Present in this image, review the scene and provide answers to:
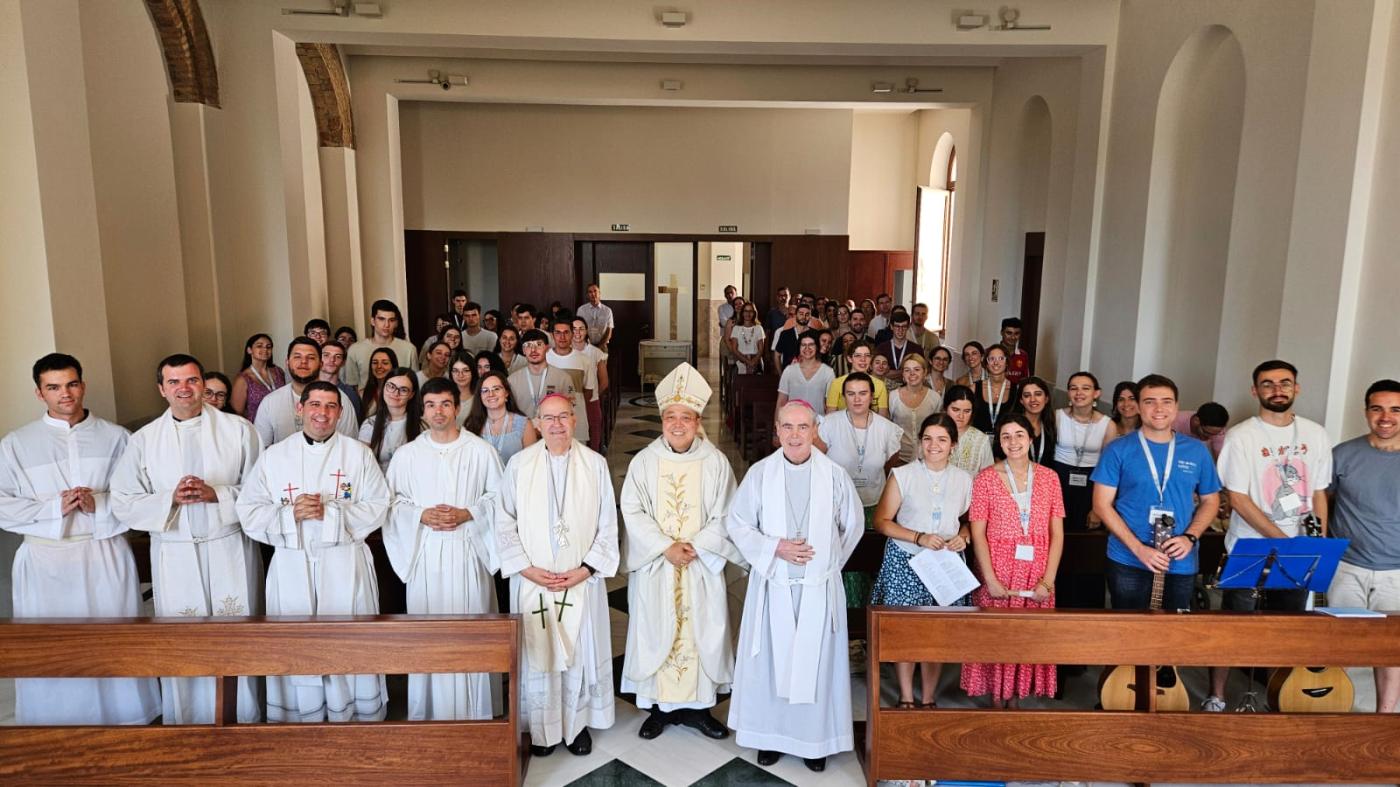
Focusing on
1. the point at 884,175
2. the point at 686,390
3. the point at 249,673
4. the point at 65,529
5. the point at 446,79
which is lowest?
the point at 249,673

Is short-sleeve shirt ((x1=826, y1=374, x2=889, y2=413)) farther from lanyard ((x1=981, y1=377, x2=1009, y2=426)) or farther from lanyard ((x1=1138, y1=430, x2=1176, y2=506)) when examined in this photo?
lanyard ((x1=1138, y1=430, x2=1176, y2=506))

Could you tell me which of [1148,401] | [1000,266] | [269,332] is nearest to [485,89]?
[269,332]

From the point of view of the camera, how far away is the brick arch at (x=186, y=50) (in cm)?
682

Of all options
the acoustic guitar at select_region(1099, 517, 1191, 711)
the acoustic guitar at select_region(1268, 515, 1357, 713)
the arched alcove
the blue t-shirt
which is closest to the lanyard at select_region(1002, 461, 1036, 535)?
the blue t-shirt

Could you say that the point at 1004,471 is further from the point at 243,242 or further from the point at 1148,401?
the point at 243,242

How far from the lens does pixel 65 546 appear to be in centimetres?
388

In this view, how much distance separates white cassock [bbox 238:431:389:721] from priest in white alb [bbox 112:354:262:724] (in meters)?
0.21

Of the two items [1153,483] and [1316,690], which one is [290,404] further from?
[1316,690]

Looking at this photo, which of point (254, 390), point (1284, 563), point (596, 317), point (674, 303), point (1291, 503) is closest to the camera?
point (1284, 563)

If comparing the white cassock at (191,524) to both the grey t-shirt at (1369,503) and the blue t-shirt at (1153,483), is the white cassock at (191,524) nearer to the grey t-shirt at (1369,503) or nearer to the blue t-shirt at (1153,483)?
the blue t-shirt at (1153,483)

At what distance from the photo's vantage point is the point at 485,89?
34.8 feet

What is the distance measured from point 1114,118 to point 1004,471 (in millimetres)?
5062

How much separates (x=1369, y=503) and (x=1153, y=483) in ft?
3.13

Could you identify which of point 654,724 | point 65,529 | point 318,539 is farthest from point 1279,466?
point 65,529
